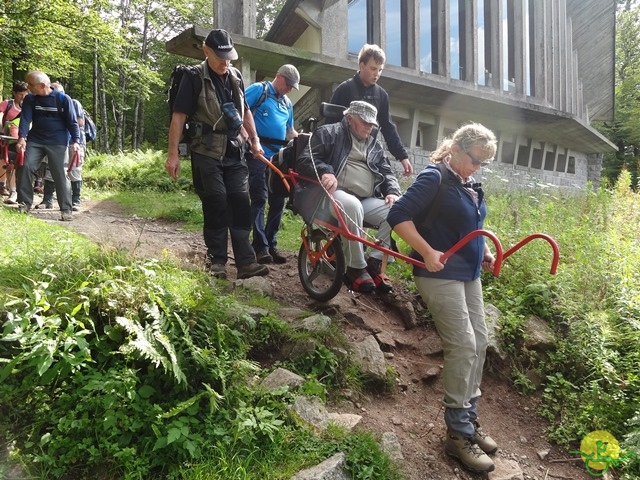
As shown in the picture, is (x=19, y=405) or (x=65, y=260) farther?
(x=65, y=260)

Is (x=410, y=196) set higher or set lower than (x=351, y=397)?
higher

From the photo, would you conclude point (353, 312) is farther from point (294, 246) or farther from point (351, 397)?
point (294, 246)

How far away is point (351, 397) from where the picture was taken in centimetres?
357

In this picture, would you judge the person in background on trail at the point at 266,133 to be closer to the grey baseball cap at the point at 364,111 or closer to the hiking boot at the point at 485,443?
the grey baseball cap at the point at 364,111

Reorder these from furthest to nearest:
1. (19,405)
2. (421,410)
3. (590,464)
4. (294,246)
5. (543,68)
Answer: (543,68) < (294,246) < (421,410) < (590,464) < (19,405)

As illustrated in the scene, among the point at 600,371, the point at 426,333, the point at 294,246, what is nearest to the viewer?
the point at 600,371

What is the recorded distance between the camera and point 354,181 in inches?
181

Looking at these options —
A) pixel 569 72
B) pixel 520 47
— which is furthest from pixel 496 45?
pixel 569 72

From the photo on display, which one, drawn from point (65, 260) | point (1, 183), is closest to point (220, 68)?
point (65, 260)

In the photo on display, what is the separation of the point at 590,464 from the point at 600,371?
840 millimetres

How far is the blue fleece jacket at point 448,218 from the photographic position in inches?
120

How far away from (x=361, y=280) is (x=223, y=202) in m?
A: 1.52

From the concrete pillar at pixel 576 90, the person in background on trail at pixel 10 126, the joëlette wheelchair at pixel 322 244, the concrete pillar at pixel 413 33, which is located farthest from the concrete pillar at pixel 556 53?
the person in background on trail at pixel 10 126

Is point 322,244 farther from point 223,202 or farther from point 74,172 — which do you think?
point 74,172
